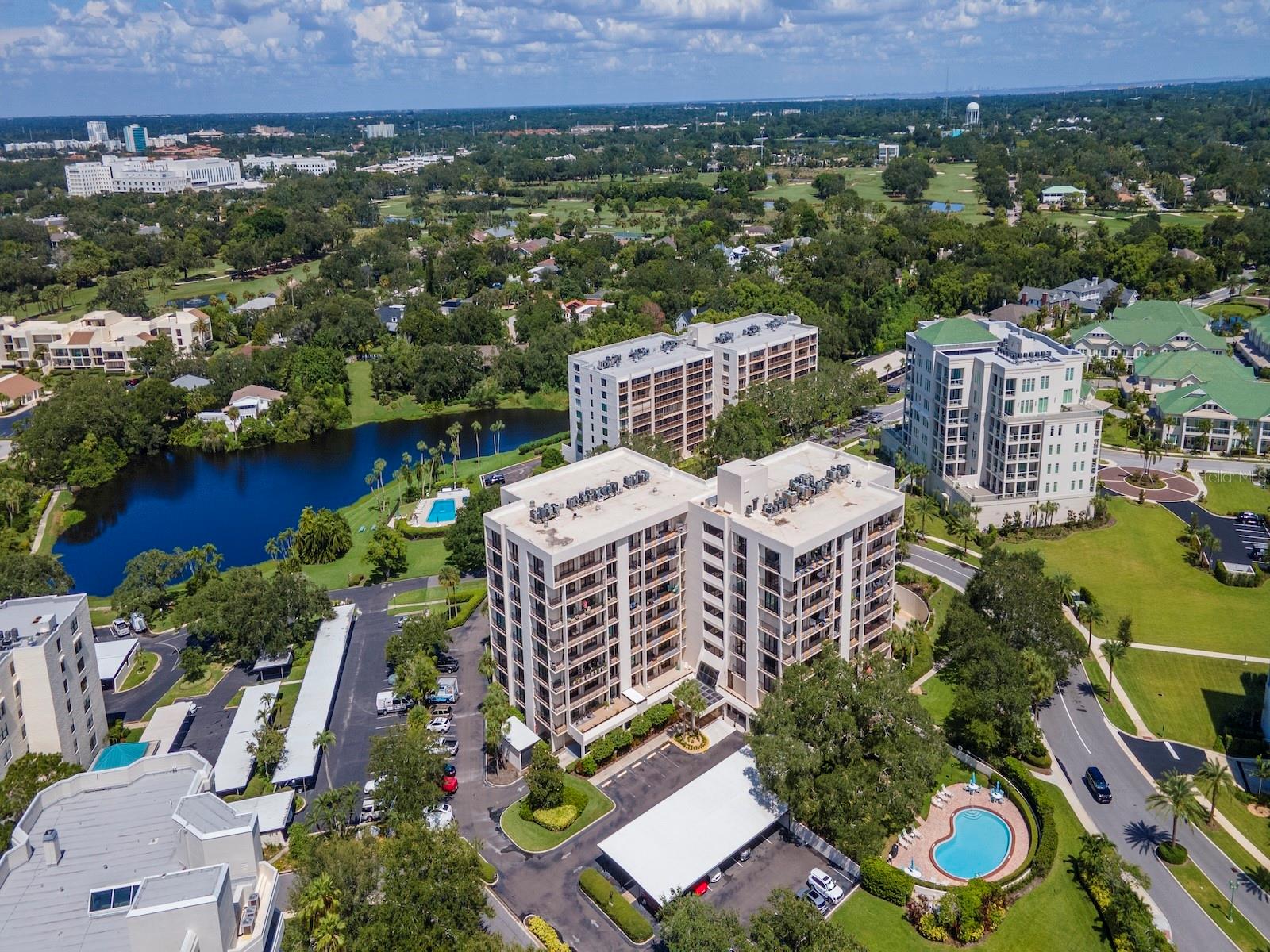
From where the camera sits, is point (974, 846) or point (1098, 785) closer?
point (974, 846)

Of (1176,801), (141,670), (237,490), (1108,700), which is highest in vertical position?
(1176,801)

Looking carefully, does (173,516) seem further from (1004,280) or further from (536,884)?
(1004,280)

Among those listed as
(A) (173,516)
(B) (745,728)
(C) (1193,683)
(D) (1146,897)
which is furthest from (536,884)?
(A) (173,516)

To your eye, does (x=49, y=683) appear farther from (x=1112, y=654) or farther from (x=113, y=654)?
(x=1112, y=654)

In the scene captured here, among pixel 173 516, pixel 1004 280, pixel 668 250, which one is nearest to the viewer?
pixel 173 516

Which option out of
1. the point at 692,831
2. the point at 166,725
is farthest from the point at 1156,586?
the point at 166,725
